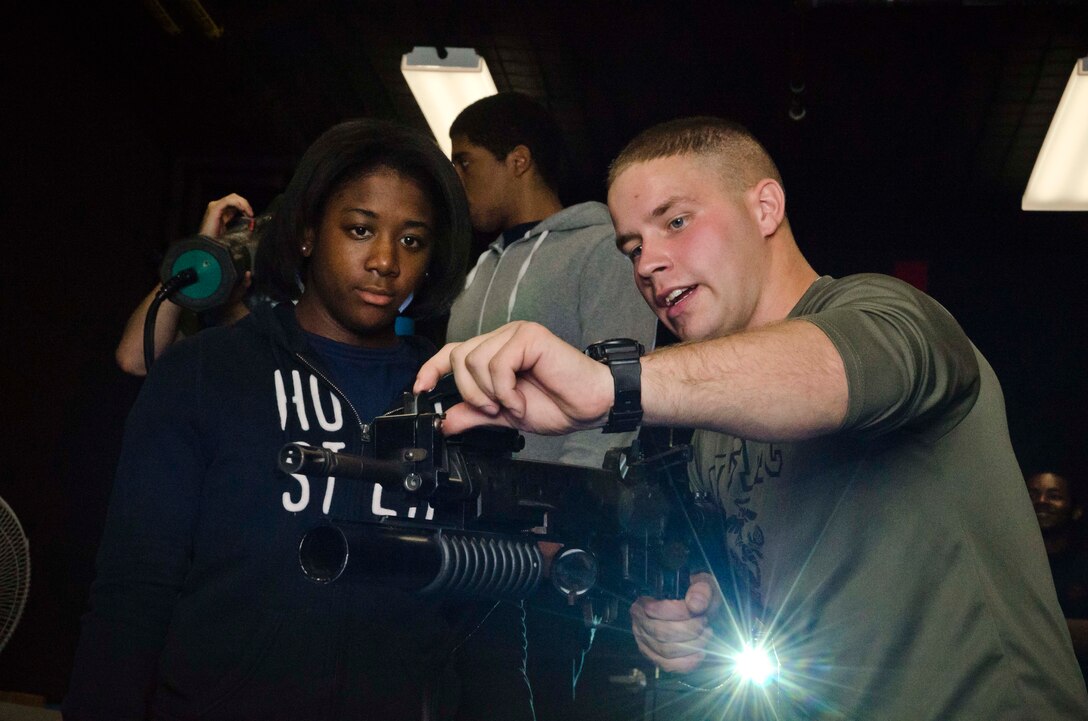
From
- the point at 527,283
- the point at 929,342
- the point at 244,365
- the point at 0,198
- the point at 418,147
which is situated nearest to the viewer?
the point at 929,342

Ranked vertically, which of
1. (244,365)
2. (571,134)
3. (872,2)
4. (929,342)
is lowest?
(929,342)

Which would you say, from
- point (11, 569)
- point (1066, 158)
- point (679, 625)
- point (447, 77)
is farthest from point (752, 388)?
point (1066, 158)

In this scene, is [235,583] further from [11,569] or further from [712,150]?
[11,569]

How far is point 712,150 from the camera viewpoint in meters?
1.67

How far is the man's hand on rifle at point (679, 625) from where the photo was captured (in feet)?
4.97

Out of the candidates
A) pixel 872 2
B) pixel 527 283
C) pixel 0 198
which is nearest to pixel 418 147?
pixel 527 283

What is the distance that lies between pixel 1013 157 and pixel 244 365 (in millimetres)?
4739

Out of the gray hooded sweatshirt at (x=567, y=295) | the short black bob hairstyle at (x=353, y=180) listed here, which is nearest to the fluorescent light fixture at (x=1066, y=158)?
the gray hooded sweatshirt at (x=567, y=295)

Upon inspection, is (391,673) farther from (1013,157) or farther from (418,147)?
(1013,157)

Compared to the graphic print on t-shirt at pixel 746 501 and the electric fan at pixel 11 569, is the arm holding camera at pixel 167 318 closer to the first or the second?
the graphic print on t-shirt at pixel 746 501

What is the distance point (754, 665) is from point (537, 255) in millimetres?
1127

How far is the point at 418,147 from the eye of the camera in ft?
6.27

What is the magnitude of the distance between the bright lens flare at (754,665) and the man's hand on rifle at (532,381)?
0.64m

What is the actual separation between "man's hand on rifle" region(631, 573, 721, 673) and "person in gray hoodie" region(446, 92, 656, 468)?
0.80ft
